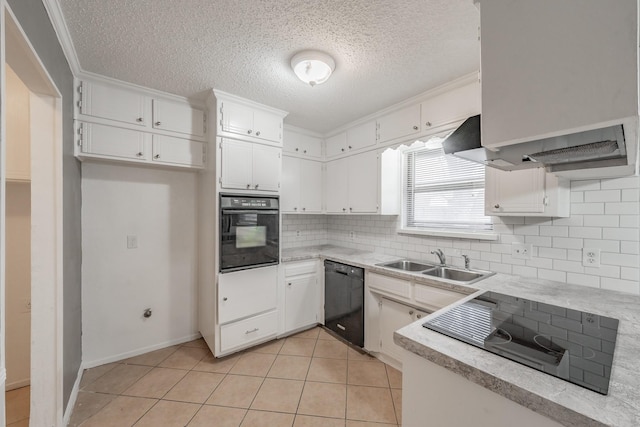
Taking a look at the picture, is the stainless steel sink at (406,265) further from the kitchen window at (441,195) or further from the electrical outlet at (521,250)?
the electrical outlet at (521,250)

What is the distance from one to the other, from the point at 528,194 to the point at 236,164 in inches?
95.5

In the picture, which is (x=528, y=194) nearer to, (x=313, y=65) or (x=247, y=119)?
(x=313, y=65)

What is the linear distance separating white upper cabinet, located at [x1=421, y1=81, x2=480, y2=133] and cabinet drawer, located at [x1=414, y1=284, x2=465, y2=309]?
1399 mm

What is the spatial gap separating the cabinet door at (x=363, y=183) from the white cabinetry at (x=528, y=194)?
1.16 meters

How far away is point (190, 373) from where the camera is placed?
7.41 ft

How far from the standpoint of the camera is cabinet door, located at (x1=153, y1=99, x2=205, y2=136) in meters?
2.39

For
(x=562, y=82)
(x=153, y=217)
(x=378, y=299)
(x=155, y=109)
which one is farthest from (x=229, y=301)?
(x=562, y=82)

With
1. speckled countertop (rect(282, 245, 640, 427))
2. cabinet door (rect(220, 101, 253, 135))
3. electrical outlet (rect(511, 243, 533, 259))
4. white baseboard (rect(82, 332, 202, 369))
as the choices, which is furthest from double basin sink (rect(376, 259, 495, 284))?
white baseboard (rect(82, 332, 202, 369))

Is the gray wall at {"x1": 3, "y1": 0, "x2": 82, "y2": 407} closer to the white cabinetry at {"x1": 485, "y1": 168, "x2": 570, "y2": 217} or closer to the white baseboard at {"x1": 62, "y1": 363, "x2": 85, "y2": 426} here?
the white baseboard at {"x1": 62, "y1": 363, "x2": 85, "y2": 426}

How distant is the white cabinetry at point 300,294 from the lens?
9.51ft

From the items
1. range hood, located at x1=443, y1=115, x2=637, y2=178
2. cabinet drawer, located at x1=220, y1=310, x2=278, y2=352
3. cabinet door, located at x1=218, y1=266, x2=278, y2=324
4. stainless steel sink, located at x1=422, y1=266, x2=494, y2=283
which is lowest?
cabinet drawer, located at x1=220, y1=310, x2=278, y2=352

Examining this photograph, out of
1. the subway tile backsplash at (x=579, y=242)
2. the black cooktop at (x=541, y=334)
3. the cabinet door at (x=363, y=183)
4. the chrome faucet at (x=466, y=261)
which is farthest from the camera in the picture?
the cabinet door at (x=363, y=183)

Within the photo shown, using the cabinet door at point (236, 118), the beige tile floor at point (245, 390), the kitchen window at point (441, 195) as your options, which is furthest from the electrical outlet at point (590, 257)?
the cabinet door at point (236, 118)

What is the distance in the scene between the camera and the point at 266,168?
271cm
